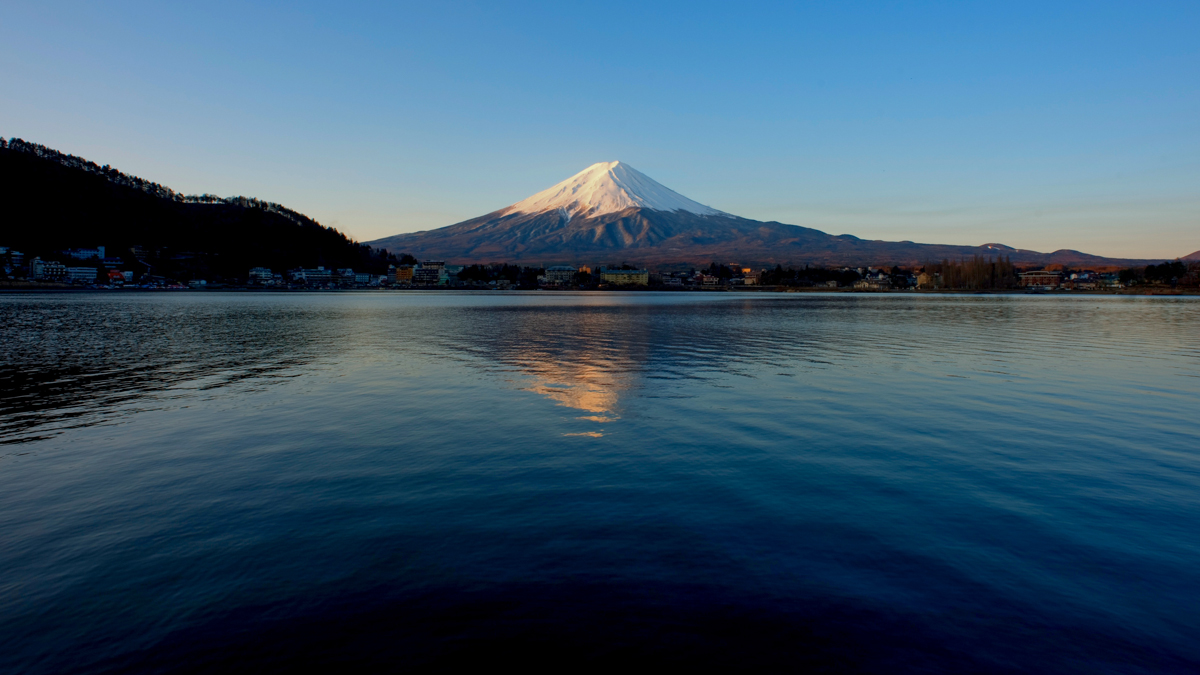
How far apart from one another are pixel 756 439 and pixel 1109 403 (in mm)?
13855

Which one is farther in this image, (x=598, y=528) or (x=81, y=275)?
(x=81, y=275)

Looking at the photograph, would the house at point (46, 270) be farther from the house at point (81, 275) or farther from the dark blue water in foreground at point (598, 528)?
the dark blue water in foreground at point (598, 528)

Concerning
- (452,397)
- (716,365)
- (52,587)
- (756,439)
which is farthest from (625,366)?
(52,587)

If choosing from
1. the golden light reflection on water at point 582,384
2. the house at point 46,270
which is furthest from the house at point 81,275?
the golden light reflection on water at point 582,384

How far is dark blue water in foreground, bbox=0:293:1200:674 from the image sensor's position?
247 inches

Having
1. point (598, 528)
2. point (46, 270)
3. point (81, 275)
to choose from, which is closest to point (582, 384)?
point (598, 528)

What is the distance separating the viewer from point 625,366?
92.2 ft

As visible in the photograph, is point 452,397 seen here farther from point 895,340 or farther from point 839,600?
point 895,340

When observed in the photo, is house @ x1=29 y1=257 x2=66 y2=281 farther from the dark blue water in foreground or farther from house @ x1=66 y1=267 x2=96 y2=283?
the dark blue water in foreground

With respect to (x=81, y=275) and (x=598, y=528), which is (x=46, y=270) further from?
(x=598, y=528)

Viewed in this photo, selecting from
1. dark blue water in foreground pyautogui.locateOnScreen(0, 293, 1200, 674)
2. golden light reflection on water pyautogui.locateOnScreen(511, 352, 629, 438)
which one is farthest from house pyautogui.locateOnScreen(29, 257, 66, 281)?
golden light reflection on water pyautogui.locateOnScreen(511, 352, 629, 438)

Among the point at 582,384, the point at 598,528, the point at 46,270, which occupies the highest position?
the point at 46,270

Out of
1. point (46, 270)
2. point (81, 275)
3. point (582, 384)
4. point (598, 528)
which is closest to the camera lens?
point (598, 528)

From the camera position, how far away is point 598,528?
29.8ft
